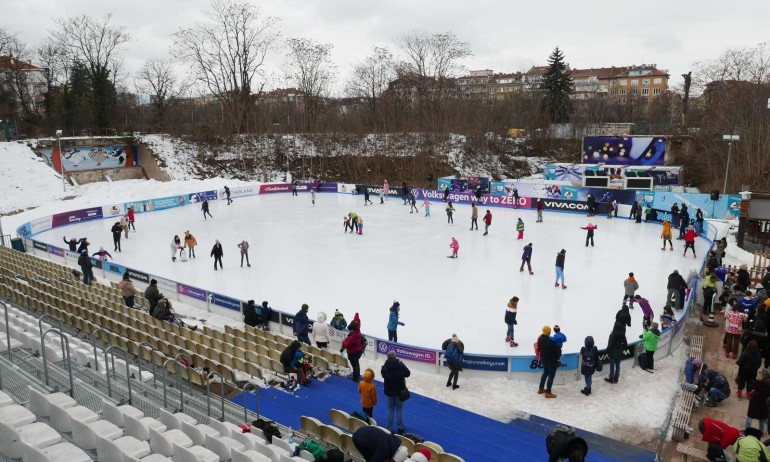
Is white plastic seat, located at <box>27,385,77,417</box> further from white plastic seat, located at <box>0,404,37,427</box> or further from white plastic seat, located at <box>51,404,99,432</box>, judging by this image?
white plastic seat, located at <box>0,404,37,427</box>

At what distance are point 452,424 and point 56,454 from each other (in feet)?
16.7

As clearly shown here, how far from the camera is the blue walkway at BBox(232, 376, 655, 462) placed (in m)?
7.10

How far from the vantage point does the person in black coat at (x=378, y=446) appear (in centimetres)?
514

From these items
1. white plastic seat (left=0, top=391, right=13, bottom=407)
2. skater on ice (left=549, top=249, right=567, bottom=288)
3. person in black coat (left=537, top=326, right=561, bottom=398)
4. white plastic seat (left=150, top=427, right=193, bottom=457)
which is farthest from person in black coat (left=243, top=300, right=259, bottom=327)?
skater on ice (left=549, top=249, right=567, bottom=288)

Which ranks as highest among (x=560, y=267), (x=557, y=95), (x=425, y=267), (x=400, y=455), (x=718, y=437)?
(x=557, y=95)

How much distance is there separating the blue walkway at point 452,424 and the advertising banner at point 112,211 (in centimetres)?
2337

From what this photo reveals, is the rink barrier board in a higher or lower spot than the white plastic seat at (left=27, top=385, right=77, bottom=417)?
lower

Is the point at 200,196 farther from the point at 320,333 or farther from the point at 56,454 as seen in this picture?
the point at 56,454

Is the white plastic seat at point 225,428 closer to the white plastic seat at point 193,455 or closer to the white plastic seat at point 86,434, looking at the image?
the white plastic seat at point 193,455

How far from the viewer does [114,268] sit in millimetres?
16391

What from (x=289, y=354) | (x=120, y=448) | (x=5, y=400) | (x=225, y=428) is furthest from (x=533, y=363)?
(x=5, y=400)

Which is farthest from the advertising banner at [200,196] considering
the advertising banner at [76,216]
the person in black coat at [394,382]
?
the person in black coat at [394,382]

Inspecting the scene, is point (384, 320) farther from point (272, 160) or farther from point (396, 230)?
point (272, 160)

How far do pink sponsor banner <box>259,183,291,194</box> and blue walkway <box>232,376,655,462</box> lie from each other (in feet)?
93.4
